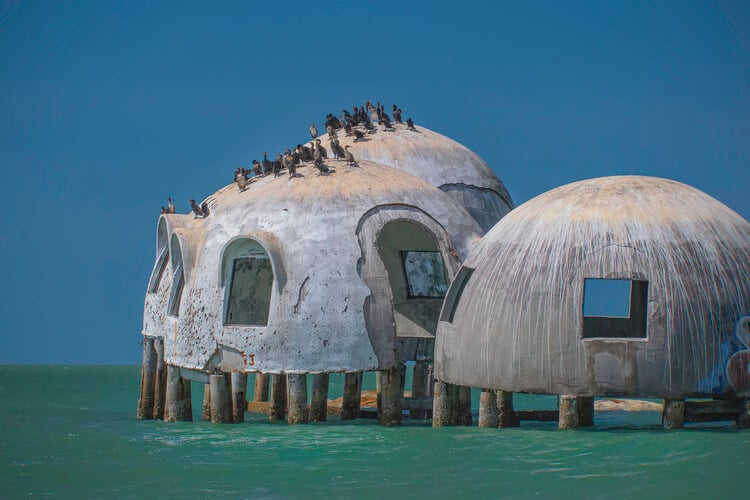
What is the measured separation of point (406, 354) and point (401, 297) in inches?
67.2

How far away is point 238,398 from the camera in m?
26.4

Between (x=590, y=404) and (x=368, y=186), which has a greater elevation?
(x=368, y=186)

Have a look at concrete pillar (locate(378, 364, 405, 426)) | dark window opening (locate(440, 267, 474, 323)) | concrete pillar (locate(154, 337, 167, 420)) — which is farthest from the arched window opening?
concrete pillar (locate(154, 337, 167, 420))

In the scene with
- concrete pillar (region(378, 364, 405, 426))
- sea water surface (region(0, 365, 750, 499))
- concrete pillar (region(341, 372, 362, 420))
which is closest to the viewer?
sea water surface (region(0, 365, 750, 499))

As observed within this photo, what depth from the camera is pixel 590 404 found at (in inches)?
864

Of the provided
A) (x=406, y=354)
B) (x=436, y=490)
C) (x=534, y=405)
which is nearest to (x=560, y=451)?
(x=436, y=490)

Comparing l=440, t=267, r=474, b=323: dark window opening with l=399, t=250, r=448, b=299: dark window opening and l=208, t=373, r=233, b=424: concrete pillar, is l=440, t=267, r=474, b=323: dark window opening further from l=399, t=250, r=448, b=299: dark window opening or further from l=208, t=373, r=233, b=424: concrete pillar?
l=399, t=250, r=448, b=299: dark window opening

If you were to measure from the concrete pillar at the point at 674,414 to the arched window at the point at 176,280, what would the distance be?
11614 mm

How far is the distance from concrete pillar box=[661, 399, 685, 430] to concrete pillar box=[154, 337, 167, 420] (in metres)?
13.3

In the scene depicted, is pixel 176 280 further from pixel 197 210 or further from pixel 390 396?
Result: pixel 390 396

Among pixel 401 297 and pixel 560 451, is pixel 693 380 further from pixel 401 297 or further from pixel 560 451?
pixel 401 297

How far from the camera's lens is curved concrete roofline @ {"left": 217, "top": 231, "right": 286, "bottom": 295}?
81.0 ft

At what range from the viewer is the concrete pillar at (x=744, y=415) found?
21.0 m

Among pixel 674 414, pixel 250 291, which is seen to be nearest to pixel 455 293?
pixel 674 414
